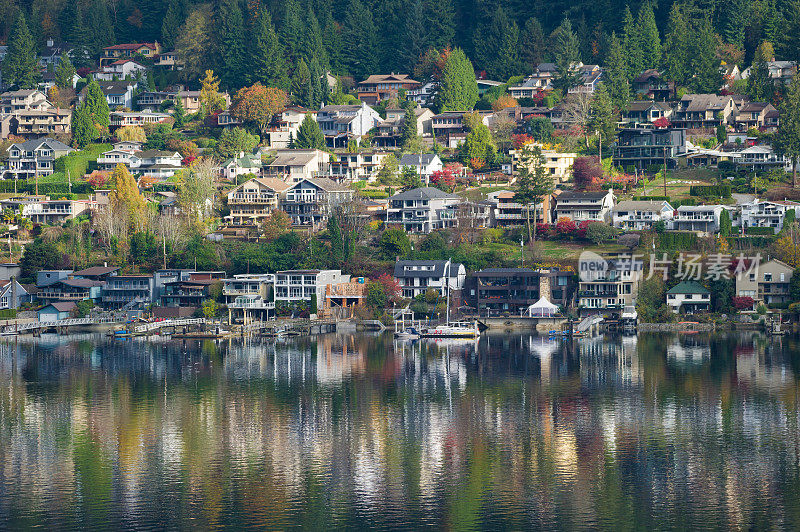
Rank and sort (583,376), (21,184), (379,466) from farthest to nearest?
(21,184)
(583,376)
(379,466)

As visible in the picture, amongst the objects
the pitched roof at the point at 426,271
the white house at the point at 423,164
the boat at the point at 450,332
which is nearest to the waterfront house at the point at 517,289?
the pitched roof at the point at 426,271

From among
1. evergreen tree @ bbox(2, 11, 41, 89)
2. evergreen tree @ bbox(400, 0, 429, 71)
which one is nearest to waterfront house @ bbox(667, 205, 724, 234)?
evergreen tree @ bbox(400, 0, 429, 71)

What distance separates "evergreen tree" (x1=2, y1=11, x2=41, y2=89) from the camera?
121944 millimetres

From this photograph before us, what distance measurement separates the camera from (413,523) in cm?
3844

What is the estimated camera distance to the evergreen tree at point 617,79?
105812 mm

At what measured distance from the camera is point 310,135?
107 metres

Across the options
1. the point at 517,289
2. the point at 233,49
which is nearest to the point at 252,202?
the point at 517,289

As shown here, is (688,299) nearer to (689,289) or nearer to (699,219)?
(689,289)

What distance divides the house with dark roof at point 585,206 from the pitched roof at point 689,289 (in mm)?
12294

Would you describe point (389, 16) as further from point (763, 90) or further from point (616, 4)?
point (763, 90)

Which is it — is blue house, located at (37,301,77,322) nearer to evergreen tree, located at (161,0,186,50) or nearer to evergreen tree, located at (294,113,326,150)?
evergreen tree, located at (294,113,326,150)

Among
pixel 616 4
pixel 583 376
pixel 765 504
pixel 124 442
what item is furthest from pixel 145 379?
pixel 616 4

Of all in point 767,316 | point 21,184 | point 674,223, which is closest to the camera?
point 767,316

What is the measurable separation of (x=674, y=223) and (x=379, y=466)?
48.4m
